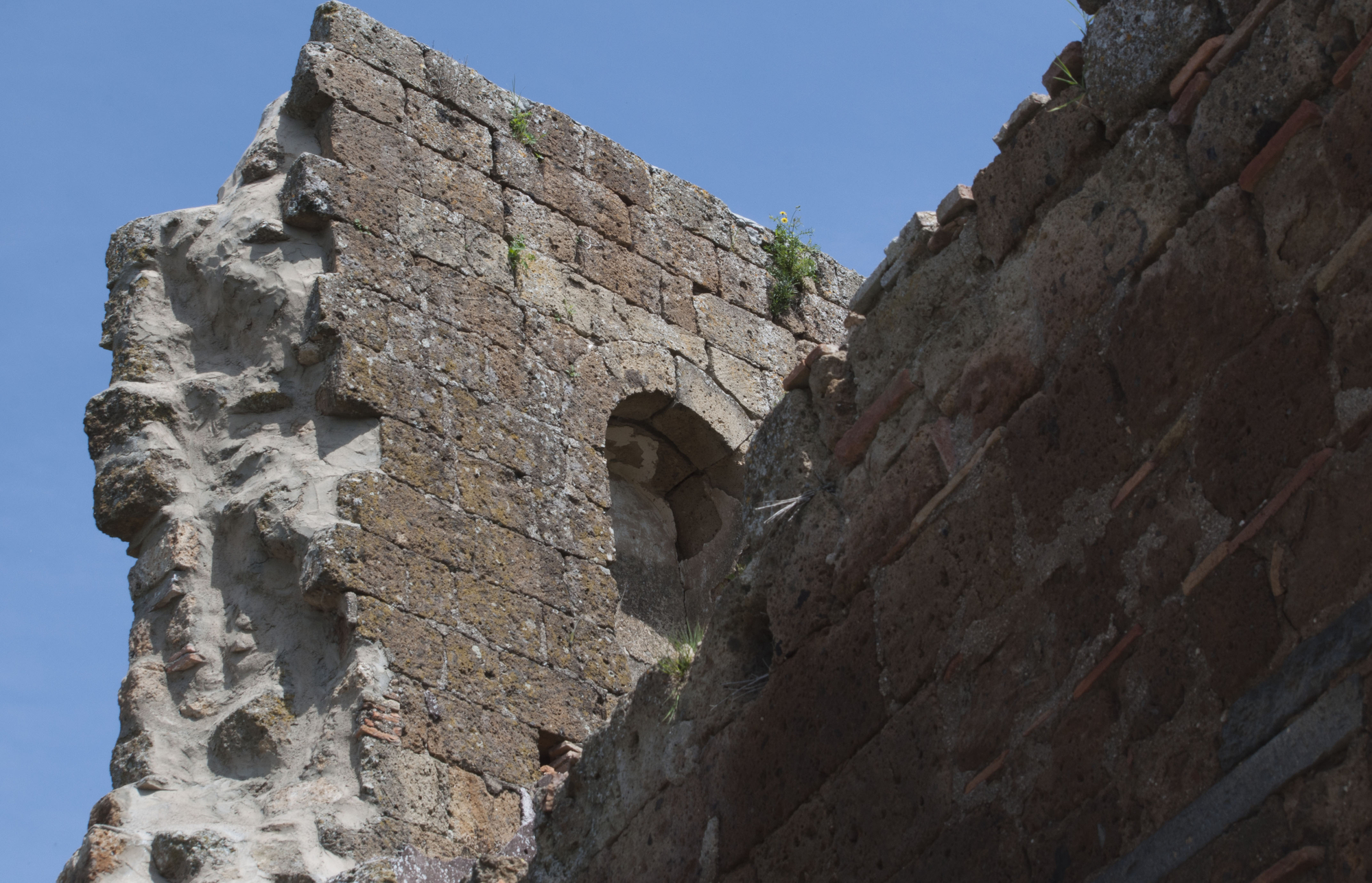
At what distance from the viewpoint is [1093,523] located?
9.93 feet

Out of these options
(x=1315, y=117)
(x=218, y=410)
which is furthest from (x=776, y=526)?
(x=218, y=410)

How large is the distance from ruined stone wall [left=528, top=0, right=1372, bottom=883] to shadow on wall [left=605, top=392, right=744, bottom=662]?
123 inches

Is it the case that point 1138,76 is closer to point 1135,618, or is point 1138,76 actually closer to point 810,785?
point 1135,618

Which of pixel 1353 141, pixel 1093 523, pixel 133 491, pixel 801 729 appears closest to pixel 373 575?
pixel 133 491

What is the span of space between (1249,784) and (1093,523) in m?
0.67

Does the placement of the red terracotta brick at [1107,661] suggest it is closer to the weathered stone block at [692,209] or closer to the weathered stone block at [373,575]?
the weathered stone block at [373,575]

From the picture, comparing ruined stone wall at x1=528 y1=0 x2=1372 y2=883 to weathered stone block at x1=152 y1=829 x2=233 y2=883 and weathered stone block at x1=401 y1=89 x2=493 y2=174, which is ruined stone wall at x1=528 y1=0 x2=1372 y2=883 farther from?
weathered stone block at x1=401 y1=89 x2=493 y2=174

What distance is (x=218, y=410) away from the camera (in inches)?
249

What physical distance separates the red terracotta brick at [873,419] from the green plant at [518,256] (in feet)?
11.5

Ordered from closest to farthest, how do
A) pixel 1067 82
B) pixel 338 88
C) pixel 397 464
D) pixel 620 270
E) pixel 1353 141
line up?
1. pixel 1353 141
2. pixel 1067 82
3. pixel 397 464
4. pixel 338 88
5. pixel 620 270

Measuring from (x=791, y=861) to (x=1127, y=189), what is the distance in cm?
163

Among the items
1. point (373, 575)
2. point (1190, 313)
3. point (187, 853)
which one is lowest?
point (187, 853)

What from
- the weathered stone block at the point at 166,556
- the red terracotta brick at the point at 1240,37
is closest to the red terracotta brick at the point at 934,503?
the red terracotta brick at the point at 1240,37

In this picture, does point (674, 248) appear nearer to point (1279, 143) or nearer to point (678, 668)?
point (678, 668)
